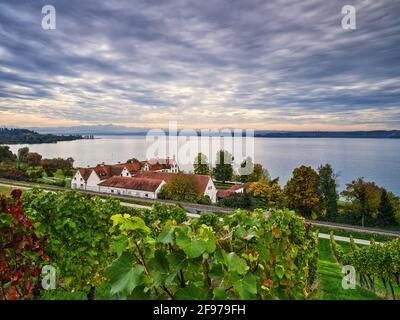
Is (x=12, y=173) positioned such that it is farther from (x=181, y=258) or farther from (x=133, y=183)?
(x=181, y=258)

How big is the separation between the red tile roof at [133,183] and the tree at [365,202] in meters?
17.7

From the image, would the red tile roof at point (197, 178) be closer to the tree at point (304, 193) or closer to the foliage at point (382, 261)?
the tree at point (304, 193)

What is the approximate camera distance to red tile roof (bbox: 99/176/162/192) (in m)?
25.5

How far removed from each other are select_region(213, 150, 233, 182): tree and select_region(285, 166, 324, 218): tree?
435 inches

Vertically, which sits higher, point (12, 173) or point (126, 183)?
point (12, 173)

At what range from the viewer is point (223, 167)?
34812mm

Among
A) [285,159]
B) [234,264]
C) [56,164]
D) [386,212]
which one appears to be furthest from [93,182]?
[234,264]

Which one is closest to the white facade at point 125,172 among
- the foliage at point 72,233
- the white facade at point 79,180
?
the white facade at point 79,180

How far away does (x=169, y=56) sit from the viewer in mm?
10695

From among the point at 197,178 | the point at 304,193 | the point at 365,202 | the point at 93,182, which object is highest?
the point at 197,178

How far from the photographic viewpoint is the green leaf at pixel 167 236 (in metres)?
1.41

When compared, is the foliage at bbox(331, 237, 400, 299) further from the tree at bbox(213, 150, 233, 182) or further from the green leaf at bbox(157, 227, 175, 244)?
the tree at bbox(213, 150, 233, 182)

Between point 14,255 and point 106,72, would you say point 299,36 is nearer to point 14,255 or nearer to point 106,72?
point 106,72

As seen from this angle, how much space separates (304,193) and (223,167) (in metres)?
12.1
